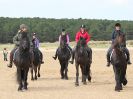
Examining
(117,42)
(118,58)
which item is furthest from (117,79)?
(117,42)

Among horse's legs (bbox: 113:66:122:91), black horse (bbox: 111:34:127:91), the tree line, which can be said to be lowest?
the tree line

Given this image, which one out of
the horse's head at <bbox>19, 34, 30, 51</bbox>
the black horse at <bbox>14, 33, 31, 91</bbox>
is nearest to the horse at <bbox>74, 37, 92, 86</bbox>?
the black horse at <bbox>14, 33, 31, 91</bbox>

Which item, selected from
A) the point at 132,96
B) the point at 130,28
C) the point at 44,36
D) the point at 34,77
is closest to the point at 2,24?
the point at 44,36

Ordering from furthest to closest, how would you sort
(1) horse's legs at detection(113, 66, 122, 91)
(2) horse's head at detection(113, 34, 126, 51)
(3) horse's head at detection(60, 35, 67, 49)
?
(3) horse's head at detection(60, 35, 67, 49) < (1) horse's legs at detection(113, 66, 122, 91) < (2) horse's head at detection(113, 34, 126, 51)

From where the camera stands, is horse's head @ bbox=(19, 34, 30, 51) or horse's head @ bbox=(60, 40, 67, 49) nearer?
horse's head @ bbox=(19, 34, 30, 51)

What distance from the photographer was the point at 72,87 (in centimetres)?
2211

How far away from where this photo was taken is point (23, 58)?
68.2ft

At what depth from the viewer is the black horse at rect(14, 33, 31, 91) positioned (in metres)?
20.3

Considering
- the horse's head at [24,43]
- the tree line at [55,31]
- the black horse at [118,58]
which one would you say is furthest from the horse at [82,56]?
the tree line at [55,31]

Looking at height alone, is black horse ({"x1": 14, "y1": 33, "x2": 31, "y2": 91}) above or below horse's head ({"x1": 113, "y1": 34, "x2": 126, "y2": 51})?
below

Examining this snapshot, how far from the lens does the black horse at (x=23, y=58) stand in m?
20.3

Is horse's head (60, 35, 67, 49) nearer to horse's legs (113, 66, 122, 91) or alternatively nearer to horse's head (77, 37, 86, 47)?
horse's head (77, 37, 86, 47)

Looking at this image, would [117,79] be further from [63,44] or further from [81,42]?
[63,44]

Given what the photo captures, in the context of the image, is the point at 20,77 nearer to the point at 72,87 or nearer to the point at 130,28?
the point at 72,87
